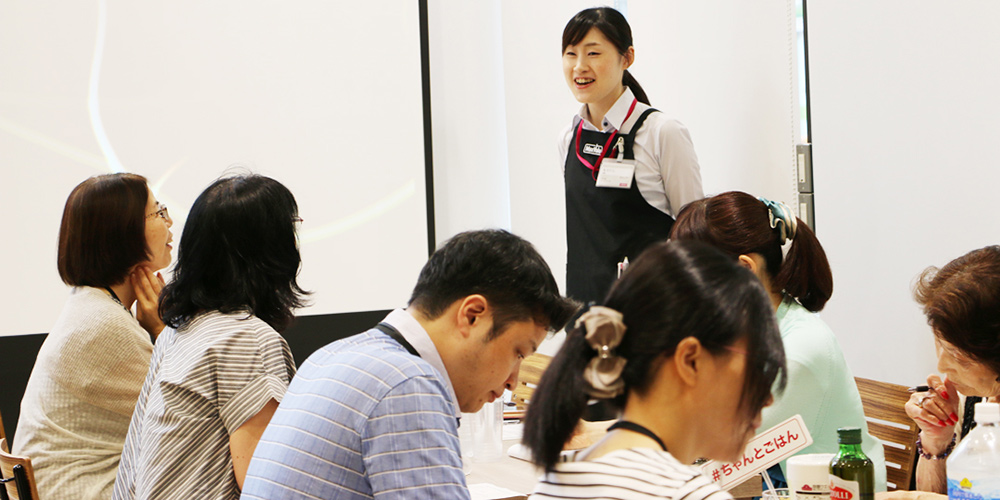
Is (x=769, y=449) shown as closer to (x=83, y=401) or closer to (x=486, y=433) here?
(x=486, y=433)

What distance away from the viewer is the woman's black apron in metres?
2.94

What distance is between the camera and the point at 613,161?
2.95 meters

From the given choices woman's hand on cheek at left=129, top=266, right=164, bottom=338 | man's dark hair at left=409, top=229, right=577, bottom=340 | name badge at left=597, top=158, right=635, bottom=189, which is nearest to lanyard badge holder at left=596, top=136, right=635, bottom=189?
name badge at left=597, top=158, right=635, bottom=189

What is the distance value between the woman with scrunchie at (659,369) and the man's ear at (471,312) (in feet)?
1.41

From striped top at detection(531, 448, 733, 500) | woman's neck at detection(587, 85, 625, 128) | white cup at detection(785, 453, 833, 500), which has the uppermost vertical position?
woman's neck at detection(587, 85, 625, 128)

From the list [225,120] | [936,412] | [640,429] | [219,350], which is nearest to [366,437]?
[640,429]

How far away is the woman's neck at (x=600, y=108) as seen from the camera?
3027 mm

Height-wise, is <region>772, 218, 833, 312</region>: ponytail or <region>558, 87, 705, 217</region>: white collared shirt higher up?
<region>558, 87, 705, 217</region>: white collared shirt

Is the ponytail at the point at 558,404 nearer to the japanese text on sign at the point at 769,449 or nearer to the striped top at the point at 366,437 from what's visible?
the striped top at the point at 366,437

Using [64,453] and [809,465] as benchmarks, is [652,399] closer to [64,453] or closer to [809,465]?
[809,465]

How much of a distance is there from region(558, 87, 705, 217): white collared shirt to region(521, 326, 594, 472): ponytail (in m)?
2.00

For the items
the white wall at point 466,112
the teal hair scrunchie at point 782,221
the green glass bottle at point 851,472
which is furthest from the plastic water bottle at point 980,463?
the white wall at point 466,112

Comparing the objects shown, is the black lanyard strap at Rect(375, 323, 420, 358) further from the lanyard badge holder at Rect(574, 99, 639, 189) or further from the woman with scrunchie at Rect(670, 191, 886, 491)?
the lanyard badge holder at Rect(574, 99, 639, 189)

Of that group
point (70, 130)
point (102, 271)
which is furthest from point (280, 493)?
point (70, 130)
